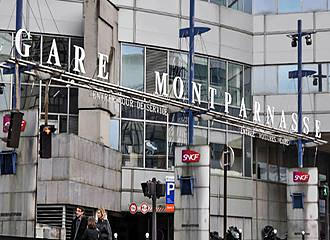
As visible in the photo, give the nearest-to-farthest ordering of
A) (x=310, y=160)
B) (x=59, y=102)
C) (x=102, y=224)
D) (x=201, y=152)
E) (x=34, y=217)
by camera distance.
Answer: (x=102, y=224)
(x=34, y=217)
(x=201, y=152)
(x=59, y=102)
(x=310, y=160)

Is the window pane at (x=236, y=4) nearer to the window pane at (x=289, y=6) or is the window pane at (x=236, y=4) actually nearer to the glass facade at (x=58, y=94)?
the window pane at (x=289, y=6)

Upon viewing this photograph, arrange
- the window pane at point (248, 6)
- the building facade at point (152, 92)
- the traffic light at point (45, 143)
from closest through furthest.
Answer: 1. the traffic light at point (45, 143)
2. the building facade at point (152, 92)
3. the window pane at point (248, 6)

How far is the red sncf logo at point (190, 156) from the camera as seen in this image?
104ft

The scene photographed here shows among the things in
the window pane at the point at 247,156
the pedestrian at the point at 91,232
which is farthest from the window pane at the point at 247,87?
the pedestrian at the point at 91,232

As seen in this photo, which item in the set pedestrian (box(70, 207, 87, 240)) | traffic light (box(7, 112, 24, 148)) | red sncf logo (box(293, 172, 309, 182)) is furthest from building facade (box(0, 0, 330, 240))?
pedestrian (box(70, 207, 87, 240))

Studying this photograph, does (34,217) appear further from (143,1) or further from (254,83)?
(254,83)

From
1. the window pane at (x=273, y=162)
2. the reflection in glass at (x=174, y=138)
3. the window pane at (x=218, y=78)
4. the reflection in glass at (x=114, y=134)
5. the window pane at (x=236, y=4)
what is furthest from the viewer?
the window pane at (x=273, y=162)

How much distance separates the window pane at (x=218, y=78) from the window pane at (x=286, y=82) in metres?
4.04

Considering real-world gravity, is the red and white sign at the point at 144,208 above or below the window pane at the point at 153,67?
below

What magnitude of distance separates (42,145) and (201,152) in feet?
32.4

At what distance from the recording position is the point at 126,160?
39.2 meters

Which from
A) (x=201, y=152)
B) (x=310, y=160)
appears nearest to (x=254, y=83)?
(x=310, y=160)

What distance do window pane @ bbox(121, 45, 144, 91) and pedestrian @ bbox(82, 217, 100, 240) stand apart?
19314mm

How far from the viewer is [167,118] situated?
4078cm
